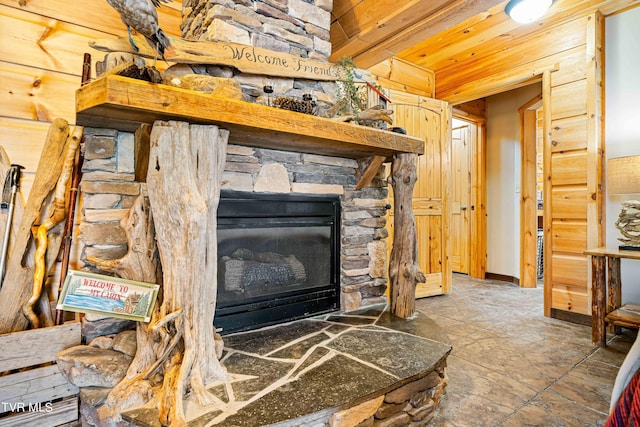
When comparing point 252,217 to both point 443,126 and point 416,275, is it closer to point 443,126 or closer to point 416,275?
point 416,275

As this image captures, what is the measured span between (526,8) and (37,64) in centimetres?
352

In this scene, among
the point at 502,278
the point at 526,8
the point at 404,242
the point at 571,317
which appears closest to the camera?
the point at 404,242

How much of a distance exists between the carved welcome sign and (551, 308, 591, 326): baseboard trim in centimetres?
292

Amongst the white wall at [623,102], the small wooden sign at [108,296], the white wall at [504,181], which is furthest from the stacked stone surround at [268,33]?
the white wall at [504,181]

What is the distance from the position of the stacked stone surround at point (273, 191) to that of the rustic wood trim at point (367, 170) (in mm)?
44

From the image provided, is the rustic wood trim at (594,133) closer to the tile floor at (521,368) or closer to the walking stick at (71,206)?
the tile floor at (521,368)

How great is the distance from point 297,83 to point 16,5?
1.58m

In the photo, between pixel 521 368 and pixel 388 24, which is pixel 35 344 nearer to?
pixel 521 368

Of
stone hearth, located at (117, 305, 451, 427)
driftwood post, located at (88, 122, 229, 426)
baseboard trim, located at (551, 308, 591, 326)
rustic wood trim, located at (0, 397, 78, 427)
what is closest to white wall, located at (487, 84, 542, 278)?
baseboard trim, located at (551, 308, 591, 326)

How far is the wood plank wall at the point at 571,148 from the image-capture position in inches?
114

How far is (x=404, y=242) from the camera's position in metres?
2.30

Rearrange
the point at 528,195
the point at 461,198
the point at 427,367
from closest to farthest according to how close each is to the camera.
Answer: the point at 427,367 < the point at 528,195 < the point at 461,198

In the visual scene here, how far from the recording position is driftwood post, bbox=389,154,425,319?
2.27 meters

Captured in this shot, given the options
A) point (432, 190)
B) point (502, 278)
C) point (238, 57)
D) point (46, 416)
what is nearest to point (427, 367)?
point (46, 416)
